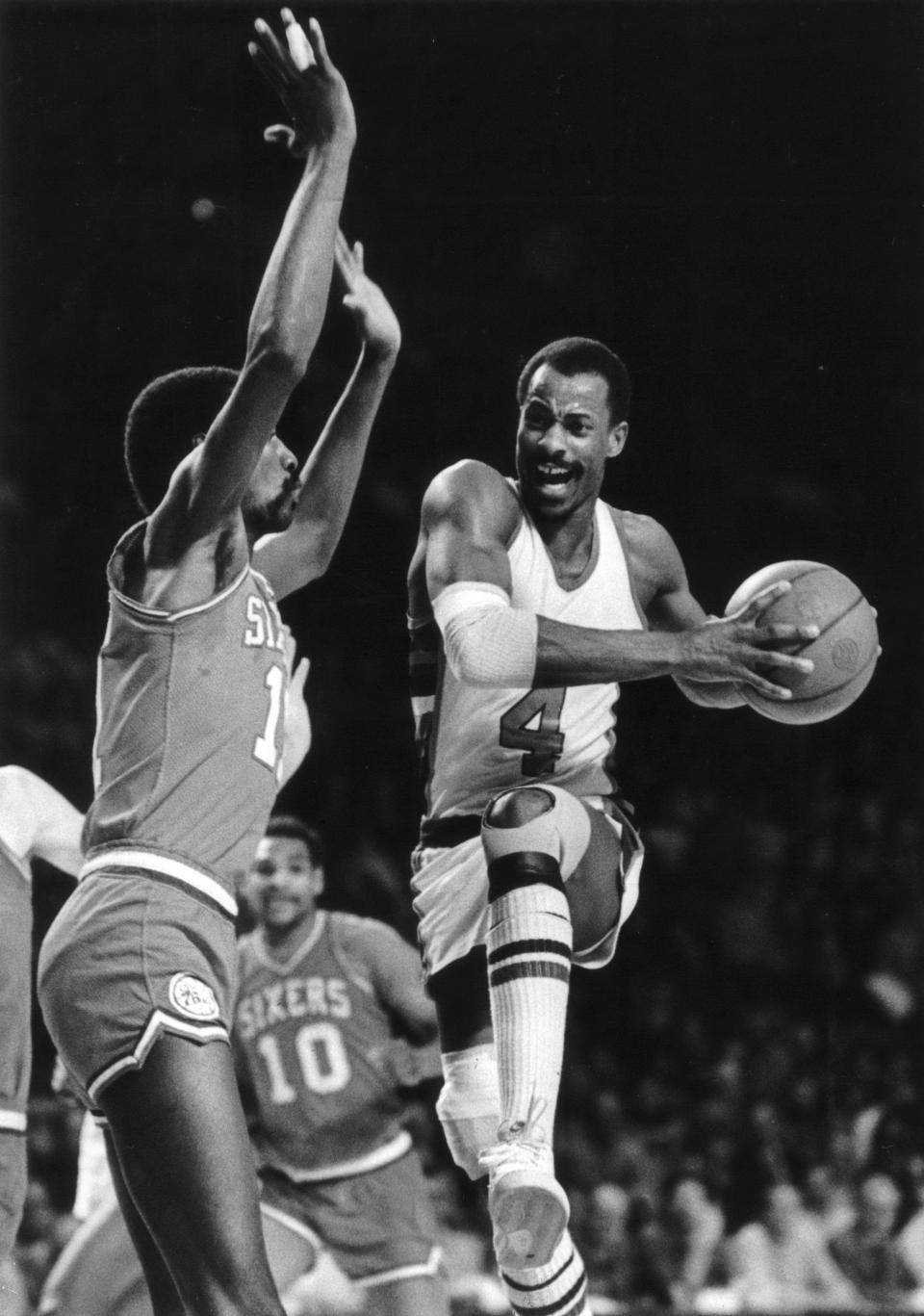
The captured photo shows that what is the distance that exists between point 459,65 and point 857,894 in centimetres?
558

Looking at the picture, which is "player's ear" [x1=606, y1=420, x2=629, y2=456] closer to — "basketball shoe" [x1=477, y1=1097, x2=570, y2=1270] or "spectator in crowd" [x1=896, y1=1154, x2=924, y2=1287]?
"basketball shoe" [x1=477, y1=1097, x2=570, y2=1270]

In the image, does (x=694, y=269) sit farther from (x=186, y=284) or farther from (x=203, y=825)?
(x=203, y=825)

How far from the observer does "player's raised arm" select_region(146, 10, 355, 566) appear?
3.37m

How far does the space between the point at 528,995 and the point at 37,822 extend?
1391mm

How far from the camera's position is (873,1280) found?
26.6ft

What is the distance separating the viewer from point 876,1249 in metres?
8.20

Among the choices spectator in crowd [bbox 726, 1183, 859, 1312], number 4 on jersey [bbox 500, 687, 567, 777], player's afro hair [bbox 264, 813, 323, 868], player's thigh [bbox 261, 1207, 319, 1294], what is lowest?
spectator in crowd [bbox 726, 1183, 859, 1312]

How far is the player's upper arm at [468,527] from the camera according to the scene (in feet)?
13.8

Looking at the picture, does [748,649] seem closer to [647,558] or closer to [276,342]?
[647,558]

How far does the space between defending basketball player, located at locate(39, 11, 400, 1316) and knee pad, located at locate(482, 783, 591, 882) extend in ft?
1.90

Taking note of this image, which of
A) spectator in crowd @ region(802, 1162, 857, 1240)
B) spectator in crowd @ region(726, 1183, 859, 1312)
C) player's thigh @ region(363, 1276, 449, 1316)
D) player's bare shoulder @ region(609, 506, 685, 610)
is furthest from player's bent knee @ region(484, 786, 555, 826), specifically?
spectator in crowd @ region(802, 1162, 857, 1240)

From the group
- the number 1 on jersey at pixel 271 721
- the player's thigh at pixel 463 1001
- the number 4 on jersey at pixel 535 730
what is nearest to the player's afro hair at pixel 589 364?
the number 4 on jersey at pixel 535 730

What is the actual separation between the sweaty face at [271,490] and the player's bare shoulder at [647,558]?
1066mm

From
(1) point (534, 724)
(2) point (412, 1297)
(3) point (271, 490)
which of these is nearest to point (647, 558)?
(1) point (534, 724)
